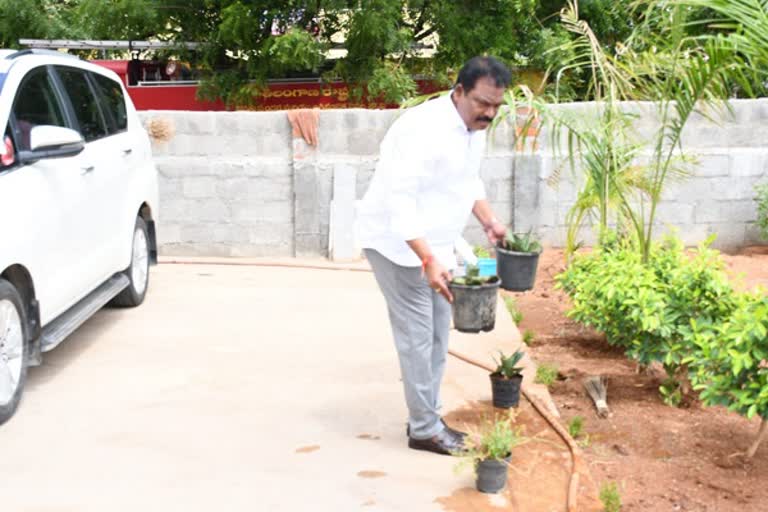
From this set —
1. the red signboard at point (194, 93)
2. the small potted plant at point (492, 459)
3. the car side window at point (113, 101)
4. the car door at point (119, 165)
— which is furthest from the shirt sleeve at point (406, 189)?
the red signboard at point (194, 93)

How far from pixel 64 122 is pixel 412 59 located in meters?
10.6

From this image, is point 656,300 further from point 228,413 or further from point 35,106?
point 35,106

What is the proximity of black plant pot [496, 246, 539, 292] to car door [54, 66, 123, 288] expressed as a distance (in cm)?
261

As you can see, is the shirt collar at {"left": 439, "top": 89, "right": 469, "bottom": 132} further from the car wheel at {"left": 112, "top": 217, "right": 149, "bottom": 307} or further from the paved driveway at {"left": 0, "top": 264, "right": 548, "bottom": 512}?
the car wheel at {"left": 112, "top": 217, "right": 149, "bottom": 307}

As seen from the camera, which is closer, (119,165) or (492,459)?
(492,459)

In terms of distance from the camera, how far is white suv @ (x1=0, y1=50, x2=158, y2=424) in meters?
5.05

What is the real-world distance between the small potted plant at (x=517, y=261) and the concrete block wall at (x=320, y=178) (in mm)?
4098

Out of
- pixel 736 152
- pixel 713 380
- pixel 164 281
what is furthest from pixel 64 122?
pixel 736 152

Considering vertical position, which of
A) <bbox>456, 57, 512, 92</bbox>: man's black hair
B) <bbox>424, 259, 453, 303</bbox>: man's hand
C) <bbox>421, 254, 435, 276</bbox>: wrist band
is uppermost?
<bbox>456, 57, 512, 92</bbox>: man's black hair

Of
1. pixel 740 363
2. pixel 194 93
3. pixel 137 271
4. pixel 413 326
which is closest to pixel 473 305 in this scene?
pixel 413 326

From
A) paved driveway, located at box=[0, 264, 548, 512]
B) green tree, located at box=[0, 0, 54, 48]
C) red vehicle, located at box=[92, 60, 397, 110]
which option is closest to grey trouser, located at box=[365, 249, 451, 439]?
paved driveway, located at box=[0, 264, 548, 512]

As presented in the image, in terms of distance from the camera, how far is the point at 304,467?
445cm

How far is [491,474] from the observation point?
13.6ft

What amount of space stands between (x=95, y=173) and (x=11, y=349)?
5.37ft
